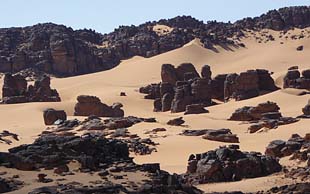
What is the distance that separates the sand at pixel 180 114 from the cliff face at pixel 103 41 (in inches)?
91.1

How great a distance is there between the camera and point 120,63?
310 ft

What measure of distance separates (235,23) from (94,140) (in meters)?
88.9

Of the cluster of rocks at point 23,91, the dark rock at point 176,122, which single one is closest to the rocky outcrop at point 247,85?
the dark rock at point 176,122

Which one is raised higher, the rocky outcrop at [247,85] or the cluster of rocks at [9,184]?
the rocky outcrop at [247,85]

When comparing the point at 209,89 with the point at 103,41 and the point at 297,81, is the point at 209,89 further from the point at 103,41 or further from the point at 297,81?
the point at 103,41

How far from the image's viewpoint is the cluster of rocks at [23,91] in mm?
60625

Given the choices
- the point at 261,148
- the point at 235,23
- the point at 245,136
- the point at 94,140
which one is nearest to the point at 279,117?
the point at 245,136

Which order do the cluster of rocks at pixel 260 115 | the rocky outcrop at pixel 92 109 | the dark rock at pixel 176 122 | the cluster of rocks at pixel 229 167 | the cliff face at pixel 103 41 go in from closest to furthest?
the cluster of rocks at pixel 229 167 → the cluster of rocks at pixel 260 115 → the dark rock at pixel 176 122 → the rocky outcrop at pixel 92 109 → the cliff face at pixel 103 41

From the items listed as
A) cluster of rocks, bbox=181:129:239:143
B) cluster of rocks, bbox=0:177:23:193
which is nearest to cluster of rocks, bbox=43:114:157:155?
cluster of rocks, bbox=181:129:239:143

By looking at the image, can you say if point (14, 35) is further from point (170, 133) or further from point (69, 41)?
point (170, 133)

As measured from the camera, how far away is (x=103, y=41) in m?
106

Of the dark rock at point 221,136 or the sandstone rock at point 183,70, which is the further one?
the sandstone rock at point 183,70

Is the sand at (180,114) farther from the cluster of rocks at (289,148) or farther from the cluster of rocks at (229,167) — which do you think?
the cluster of rocks at (289,148)

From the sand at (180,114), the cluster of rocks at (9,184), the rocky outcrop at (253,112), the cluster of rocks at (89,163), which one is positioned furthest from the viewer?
the rocky outcrop at (253,112)
